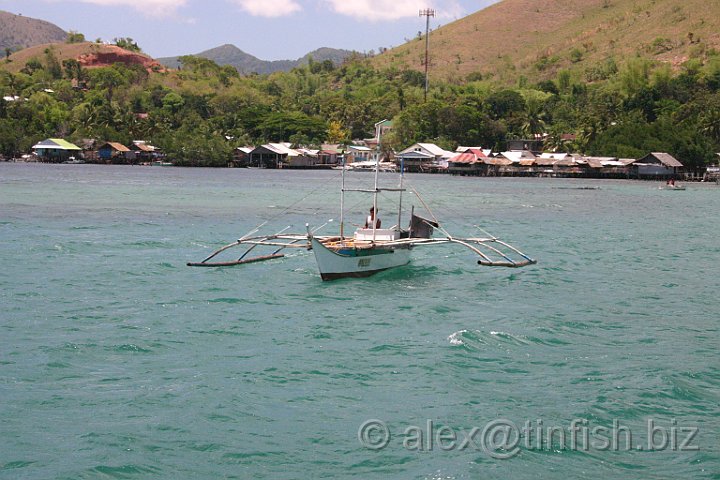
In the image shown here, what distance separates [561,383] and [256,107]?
13187 centimetres

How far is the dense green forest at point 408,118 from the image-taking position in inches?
4377

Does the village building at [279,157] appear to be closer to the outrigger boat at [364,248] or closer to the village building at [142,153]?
the village building at [142,153]

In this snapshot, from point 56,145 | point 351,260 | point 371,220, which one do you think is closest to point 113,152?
point 56,145

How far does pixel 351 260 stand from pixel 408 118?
109286 mm

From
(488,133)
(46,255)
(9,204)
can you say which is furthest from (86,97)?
(46,255)

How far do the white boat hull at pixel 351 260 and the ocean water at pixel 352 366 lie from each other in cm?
37

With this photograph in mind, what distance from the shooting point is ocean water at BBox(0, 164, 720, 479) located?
1171 centimetres

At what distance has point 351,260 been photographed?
22.8 metres

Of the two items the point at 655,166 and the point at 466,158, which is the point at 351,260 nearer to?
the point at 655,166

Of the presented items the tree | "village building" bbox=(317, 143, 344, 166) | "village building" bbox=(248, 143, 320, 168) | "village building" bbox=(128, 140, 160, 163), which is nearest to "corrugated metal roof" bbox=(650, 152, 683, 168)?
"village building" bbox=(317, 143, 344, 166)

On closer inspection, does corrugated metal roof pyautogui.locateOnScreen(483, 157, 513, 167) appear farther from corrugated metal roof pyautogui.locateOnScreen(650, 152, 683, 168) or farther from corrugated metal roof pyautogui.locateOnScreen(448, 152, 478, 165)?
corrugated metal roof pyautogui.locateOnScreen(650, 152, 683, 168)

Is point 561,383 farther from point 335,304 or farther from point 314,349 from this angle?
point 335,304

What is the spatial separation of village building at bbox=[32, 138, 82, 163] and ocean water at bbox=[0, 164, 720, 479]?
9314cm

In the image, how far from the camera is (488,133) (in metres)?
128
